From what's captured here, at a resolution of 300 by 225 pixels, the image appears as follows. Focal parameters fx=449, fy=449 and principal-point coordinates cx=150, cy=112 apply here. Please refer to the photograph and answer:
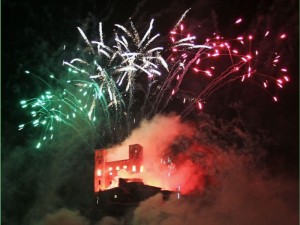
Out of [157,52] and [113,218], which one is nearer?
[157,52]

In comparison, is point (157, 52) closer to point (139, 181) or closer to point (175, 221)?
point (175, 221)

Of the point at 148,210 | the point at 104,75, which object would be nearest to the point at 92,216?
the point at 148,210

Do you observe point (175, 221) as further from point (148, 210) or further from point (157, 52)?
point (157, 52)

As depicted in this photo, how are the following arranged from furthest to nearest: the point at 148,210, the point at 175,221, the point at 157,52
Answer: the point at 148,210, the point at 175,221, the point at 157,52

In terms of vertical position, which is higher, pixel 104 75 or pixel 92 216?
pixel 104 75

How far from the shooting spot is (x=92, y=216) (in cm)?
3231

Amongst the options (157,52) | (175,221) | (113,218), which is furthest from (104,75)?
(113,218)

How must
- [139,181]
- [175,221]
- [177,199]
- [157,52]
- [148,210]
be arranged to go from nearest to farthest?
1. [157,52]
2. [175,221]
3. [148,210]
4. [177,199]
5. [139,181]

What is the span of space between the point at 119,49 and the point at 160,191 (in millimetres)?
15812

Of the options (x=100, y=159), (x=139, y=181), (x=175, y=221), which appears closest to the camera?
(x=175, y=221)

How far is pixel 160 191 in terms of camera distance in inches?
1297

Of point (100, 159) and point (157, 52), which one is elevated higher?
point (157, 52)

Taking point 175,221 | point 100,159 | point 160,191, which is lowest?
point 175,221

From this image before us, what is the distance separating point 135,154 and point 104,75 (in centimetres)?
1526
